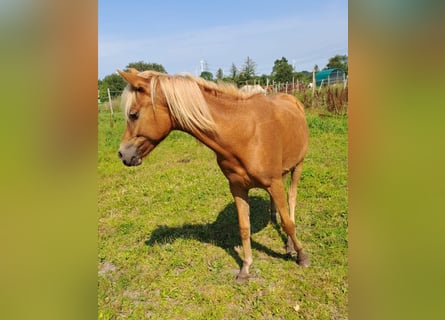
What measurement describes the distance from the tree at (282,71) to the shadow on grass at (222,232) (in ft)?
127

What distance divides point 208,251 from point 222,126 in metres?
1.90

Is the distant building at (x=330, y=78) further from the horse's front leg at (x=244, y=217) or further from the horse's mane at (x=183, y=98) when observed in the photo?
the horse's mane at (x=183, y=98)

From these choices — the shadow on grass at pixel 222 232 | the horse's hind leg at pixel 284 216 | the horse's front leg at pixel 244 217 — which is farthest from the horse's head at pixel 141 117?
the shadow on grass at pixel 222 232

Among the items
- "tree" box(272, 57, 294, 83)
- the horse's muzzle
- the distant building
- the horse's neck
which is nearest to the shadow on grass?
the horse's neck

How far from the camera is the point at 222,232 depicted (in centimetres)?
430

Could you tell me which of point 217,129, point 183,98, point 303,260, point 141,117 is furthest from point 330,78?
point 141,117

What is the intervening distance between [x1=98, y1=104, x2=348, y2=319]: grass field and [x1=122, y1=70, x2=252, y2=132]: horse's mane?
5.80 ft

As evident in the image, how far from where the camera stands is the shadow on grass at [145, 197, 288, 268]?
3.95m

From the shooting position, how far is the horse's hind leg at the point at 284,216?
3031 millimetres

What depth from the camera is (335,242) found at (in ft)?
12.3

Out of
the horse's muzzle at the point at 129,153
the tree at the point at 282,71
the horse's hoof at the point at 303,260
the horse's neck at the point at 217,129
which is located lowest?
the horse's hoof at the point at 303,260
